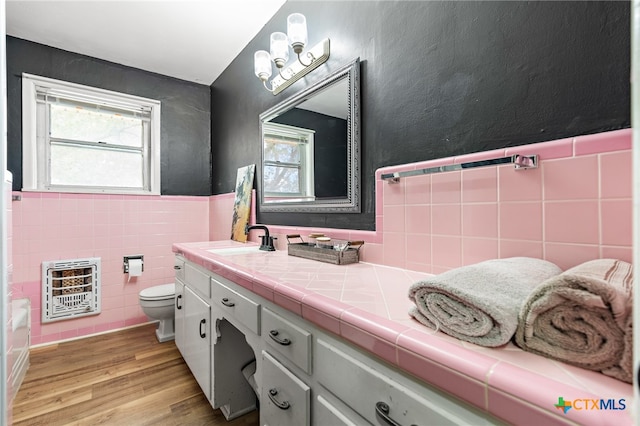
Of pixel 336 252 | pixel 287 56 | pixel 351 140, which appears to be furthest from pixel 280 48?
pixel 336 252

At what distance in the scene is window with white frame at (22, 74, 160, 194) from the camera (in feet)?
7.64

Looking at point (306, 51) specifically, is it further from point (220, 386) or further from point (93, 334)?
point (93, 334)

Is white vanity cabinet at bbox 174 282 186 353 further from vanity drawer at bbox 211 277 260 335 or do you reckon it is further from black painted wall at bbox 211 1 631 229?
black painted wall at bbox 211 1 631 229

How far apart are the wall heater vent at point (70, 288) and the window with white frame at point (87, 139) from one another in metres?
0.66

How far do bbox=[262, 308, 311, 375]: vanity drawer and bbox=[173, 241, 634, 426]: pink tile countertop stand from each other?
0.06 meters

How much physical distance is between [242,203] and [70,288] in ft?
5.41

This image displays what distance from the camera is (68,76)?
2.46 metres

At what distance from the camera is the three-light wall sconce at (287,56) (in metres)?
1.59

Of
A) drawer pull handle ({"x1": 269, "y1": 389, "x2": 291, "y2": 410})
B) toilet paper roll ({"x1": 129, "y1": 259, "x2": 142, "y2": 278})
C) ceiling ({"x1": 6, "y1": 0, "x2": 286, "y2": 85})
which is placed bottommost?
drawer pull handle ({"x1": 269, "y1": 389, "x2": 291, "y2": 410})

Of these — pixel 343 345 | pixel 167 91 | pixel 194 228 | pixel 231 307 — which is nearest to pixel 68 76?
pixel 167 91

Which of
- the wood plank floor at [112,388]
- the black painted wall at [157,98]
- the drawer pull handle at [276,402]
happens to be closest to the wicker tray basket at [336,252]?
the drawer pull handle at [276,402]

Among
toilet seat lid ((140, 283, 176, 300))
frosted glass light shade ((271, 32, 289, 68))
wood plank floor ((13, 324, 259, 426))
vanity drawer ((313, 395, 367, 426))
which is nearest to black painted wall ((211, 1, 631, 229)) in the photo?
frosted glass light shade ((271, 32, 289, 68))

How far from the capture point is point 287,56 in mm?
1774

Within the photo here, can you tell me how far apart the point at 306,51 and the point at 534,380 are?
1883 millimetres
